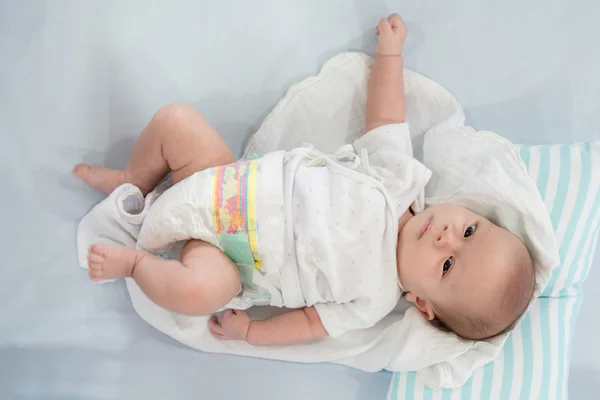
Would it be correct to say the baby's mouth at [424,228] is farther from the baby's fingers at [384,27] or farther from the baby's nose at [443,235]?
the baby's fingers at [384,27]

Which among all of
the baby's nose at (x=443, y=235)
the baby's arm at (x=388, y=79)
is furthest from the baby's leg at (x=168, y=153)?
the baby's nose at (x=443, y=235)

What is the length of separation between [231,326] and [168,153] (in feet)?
1.17

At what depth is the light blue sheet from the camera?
1.09 metres

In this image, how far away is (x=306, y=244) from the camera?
1.00m

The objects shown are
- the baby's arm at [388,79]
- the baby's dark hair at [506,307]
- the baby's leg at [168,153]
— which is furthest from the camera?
the baby's arm at [388,79]

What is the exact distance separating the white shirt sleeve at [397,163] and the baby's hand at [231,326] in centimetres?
37

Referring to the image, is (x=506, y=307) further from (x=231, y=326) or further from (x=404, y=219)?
(x=231, y=326)

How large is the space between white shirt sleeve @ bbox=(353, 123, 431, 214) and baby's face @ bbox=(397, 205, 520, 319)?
4 centimetres

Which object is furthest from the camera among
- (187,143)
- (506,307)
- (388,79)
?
(388,79)

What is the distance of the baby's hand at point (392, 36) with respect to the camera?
3.77 feet

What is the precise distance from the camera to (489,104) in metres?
1.21

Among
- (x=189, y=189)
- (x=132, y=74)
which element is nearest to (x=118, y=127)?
(x=132, y=74)

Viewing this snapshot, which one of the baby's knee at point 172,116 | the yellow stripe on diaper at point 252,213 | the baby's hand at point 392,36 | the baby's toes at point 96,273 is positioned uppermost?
the baby's hand at point 392,36

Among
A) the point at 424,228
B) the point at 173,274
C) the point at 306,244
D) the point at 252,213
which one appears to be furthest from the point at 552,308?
the point at 173,274
